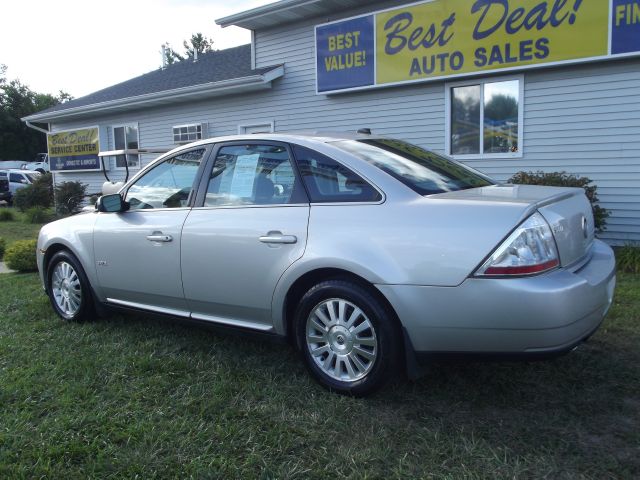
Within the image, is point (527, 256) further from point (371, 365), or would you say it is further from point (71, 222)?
point (71, 222)

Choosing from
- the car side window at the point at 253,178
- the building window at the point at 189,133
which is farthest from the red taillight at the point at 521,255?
the building window at the point at 189,133

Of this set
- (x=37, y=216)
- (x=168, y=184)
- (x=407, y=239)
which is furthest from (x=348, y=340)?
(x=37, y=216)

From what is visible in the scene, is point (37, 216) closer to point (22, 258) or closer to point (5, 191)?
point (22, 258)

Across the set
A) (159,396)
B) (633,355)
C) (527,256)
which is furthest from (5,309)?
(633,355)

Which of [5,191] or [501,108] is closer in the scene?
[501,108]

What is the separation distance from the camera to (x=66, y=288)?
16.8 feet

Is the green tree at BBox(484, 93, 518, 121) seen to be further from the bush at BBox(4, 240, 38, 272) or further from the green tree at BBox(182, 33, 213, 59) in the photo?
the green tree at BBox(182, 33, 213, 59)

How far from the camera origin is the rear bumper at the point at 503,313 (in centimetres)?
281

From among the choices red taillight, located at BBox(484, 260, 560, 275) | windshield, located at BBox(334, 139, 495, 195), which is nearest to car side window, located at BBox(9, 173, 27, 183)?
windshield, located at BBox(334, 139, 495, 195)

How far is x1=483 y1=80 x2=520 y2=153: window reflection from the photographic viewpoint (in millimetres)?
9328

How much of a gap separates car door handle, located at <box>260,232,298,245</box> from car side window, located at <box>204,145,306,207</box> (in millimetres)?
238

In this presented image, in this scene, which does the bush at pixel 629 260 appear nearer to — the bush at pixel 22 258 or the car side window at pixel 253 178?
the car side window at pixel 253 178

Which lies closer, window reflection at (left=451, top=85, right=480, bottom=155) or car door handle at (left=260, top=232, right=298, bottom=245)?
car door handle at (left=260, top=232, right=298, bottom=245)

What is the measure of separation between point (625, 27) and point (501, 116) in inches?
86.3
